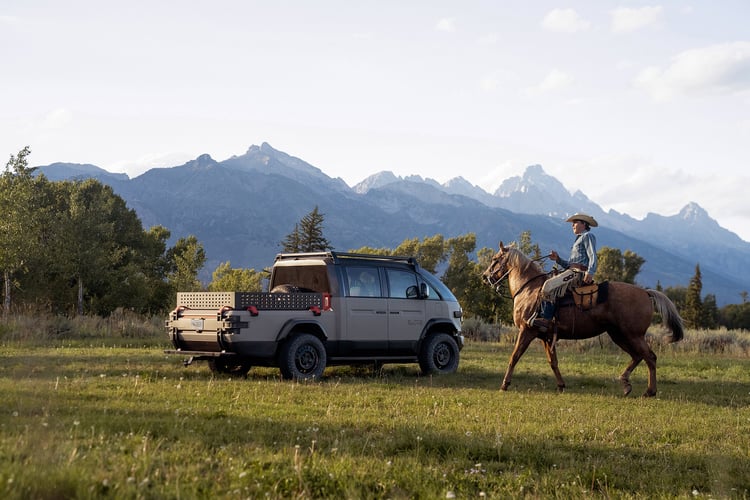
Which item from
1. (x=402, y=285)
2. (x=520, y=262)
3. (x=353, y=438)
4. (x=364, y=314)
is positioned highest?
(x=520, y=262)

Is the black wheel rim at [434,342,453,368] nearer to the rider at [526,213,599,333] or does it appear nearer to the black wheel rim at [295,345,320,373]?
the rider at [526,213,599,333]

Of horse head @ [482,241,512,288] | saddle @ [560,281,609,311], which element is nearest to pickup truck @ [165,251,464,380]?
horse head @ [482,241,512,288]

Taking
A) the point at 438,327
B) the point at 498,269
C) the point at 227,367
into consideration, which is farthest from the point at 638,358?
the point at 227,367

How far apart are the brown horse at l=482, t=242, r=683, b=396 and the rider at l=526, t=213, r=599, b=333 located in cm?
17

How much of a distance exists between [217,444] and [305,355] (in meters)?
6.47

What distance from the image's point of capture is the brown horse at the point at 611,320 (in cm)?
1272

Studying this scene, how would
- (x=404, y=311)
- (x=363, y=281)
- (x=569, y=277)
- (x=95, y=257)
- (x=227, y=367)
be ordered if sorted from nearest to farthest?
(x=569, y=277) → (x=227, y=367) → (x=363, y=281) → (x=404, y=311) → (x=95, y=257)

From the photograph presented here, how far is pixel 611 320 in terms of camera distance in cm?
1282

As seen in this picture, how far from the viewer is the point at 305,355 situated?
510 inches

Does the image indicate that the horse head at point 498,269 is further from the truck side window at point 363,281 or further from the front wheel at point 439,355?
the truck side window at point 363,281

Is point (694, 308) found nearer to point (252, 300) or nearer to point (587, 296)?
point (587, 296)

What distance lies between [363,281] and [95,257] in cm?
3647

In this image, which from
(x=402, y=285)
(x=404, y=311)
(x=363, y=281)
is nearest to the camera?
(x=363, y=281)

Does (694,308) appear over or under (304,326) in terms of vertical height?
over
